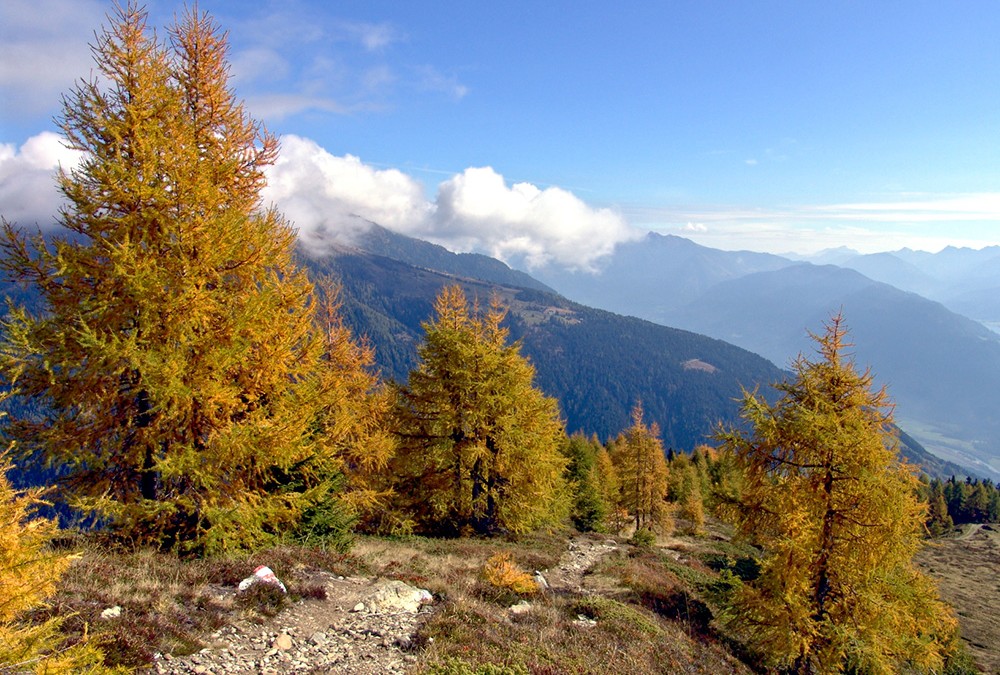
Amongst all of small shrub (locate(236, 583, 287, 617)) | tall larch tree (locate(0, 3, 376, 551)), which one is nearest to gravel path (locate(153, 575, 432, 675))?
small shrub (locate(236, 583, 287, 617))

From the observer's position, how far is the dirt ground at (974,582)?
2864cm

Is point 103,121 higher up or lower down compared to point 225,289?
higher up

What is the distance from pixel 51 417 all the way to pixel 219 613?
5465mm

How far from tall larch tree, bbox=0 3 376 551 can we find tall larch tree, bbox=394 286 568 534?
11.1 metres

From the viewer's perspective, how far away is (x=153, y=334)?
33.0 ft

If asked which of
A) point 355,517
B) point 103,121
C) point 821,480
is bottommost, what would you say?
point 355,517

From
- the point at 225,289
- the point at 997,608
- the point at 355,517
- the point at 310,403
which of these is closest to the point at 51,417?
the point at 225,289

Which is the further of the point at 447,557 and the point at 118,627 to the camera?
the point at 447,557

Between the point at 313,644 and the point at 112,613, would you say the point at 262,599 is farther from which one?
the point at 112,613

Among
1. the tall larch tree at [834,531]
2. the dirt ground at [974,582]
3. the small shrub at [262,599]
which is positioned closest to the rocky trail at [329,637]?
the small shrub at [262,599]

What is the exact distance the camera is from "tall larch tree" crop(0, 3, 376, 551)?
9.61 m

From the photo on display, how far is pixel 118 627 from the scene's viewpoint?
7141mm

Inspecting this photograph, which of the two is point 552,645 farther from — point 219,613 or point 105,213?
point 105,213

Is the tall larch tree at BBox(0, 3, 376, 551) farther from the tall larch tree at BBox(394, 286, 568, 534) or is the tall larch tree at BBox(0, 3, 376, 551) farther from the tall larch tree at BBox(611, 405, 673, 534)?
the tall larch tree at BBox(611, 405, 673, 534)
